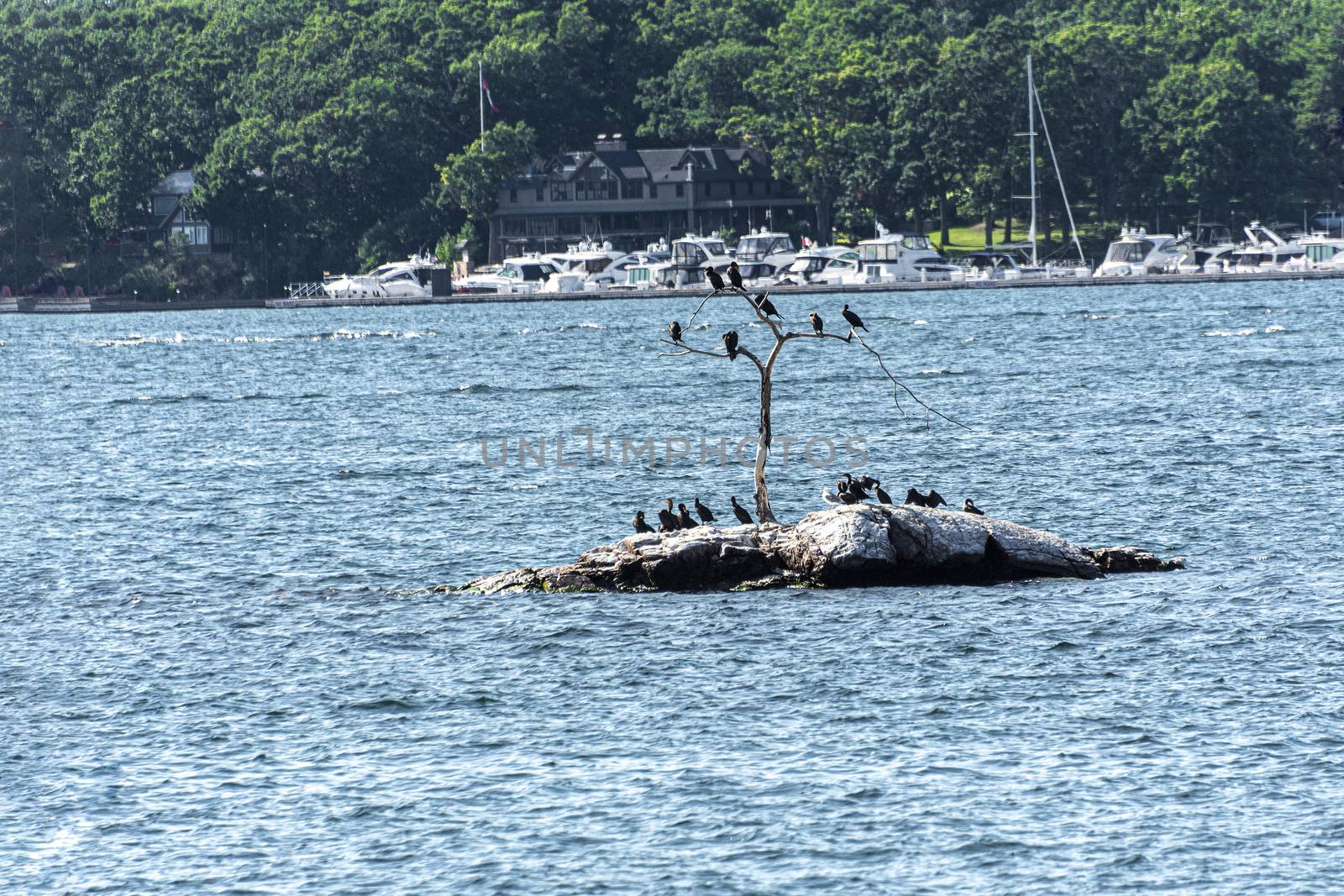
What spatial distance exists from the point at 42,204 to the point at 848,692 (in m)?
164

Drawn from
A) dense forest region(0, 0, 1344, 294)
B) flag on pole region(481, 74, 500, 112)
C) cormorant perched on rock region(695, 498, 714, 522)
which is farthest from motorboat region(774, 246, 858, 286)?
cormorant perched on rock region(695, 498, 714, 522)

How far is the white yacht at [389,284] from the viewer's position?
6156 inches

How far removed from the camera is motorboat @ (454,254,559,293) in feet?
509

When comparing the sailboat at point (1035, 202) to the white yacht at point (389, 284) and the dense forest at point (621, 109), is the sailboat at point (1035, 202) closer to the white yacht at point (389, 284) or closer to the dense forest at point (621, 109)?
the dense forest at point (621, 109)

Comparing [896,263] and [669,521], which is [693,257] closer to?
[896,263]

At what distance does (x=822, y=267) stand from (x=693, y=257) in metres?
12.5

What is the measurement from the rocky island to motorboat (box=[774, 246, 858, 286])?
4512 inches

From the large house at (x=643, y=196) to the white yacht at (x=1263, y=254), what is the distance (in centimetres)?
4063

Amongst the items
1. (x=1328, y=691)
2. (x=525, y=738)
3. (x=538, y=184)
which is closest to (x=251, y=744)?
→ (x=525, y=738)

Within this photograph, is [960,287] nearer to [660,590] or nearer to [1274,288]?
[1274,288]

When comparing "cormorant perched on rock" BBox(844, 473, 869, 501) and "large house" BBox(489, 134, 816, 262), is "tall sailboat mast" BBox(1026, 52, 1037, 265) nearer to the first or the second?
"large house" BBox(489, 134, 816, 262)

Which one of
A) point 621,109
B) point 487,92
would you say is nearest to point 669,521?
point 487,92

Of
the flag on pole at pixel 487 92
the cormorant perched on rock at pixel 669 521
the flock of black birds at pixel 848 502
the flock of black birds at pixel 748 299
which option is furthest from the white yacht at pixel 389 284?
the flock of black birds at pixel 748 299

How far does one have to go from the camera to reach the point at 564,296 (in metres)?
151
